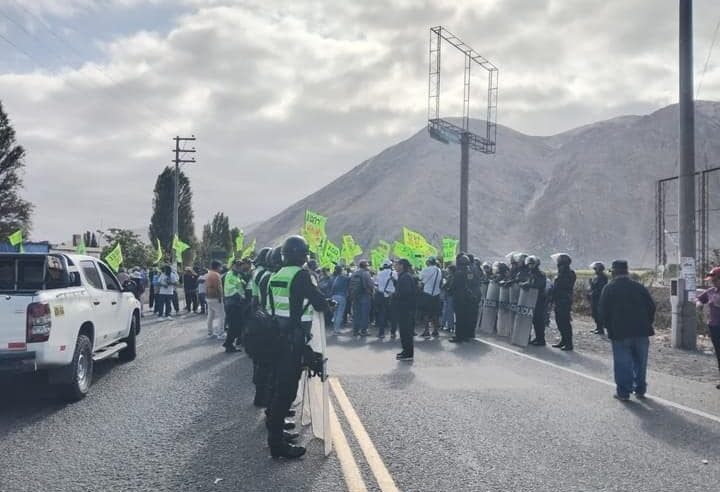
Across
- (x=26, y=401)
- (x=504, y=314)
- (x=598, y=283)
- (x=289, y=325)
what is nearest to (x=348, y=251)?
(x=504, y=314)

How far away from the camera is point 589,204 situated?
404ft

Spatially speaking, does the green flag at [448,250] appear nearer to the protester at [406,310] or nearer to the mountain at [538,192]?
the protester at [406,310]

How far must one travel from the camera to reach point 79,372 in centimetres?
770

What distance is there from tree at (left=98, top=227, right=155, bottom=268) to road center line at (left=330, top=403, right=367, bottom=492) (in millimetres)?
38422

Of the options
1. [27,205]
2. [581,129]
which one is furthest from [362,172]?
[27,205]

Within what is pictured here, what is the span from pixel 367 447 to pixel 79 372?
417 centimetres

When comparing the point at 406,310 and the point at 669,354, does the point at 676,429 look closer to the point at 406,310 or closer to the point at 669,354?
the point at 406,310

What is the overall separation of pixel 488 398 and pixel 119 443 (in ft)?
13.9

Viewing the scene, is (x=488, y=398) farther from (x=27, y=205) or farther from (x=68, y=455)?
(x=27, y=205)

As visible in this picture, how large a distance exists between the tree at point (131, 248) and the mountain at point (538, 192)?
55290 mm

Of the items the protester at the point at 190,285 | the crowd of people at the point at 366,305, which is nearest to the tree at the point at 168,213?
the protester at the point at 190,285

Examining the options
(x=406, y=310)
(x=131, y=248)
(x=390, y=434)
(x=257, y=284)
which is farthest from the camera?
(x=131, y=248)

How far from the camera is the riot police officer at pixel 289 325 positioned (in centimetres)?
532

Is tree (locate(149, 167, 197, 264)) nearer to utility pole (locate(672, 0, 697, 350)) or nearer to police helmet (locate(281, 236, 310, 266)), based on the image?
utility pole (locate(672, 0, 697, 350))
